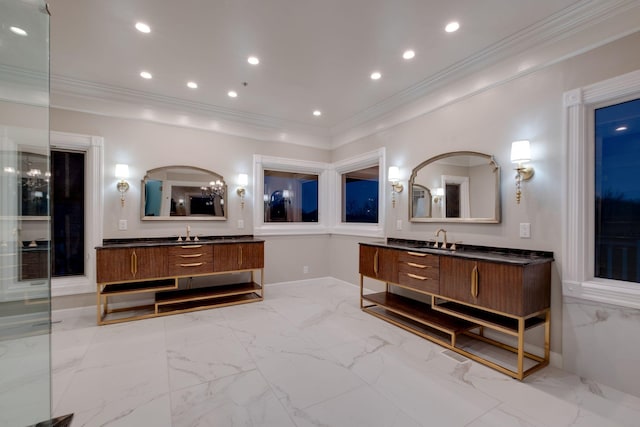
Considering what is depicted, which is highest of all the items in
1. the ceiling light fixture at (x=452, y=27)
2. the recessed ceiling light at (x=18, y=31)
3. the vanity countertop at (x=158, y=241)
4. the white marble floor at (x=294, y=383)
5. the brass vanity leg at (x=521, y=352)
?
the ceiling light fixture at (x=452, y=27)

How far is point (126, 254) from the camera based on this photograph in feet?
10.8

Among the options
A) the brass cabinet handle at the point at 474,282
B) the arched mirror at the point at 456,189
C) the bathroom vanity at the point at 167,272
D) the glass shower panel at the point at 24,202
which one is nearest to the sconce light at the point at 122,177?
the bathroom vanity at the point at 167,272

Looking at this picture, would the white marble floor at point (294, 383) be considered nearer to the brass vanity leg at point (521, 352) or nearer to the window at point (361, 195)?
the brass vanity leg at point (521, 352)

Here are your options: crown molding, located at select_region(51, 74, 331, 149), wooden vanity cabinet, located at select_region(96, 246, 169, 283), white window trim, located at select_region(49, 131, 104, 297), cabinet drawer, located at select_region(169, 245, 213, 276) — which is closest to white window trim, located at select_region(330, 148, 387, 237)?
crown molding, located at select_region(51, 74, 331, 149)

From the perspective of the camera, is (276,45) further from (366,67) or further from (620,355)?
(620,355)

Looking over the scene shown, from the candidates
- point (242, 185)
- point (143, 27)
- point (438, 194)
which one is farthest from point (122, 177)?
point (438, 194)

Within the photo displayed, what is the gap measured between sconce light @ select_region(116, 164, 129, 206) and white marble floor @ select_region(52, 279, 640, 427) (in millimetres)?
1628

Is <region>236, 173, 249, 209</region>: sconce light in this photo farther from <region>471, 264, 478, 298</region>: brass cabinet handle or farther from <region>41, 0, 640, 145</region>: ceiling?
<region>471, 264, 478, 298</region>: brass cabinet handle

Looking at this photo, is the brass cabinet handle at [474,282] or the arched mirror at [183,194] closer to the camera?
the brass cabinet handle at [474,282]

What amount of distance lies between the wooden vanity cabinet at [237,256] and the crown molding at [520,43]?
2.60m

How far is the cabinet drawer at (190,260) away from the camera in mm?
3552

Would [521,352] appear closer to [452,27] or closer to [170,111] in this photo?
[452,27]

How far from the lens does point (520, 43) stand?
101 inches

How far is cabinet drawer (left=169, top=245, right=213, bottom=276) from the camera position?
3552mm
